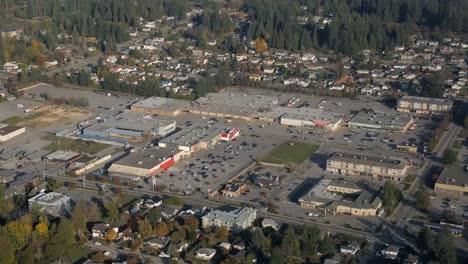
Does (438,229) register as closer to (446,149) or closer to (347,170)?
(347,170)

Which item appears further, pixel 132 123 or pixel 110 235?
pixel 132 123

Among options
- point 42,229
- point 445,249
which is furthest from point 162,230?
point 445,249

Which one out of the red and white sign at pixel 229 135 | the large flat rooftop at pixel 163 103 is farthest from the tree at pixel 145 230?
the large flat rooftop at pixel 163 103

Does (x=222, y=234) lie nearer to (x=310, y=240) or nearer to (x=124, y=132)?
(x=310, y=240)

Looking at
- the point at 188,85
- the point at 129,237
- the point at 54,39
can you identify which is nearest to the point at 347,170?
the point at 129,237

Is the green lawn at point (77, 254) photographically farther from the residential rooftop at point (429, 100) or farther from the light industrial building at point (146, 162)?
the residential rooftop at point (429, 100)

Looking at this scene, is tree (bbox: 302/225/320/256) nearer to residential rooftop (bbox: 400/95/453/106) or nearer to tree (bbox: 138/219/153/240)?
tree (bbox: 138/219/153/240)

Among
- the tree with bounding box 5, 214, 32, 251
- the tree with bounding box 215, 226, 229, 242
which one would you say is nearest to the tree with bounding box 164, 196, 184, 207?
the tree with bounding box 215, 226, 229, 242
